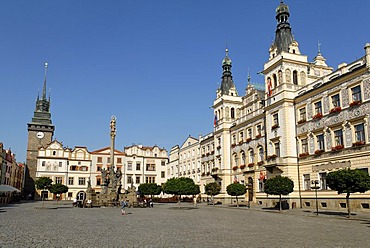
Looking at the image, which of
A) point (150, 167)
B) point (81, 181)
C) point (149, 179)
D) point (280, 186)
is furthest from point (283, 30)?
point (81, 181)

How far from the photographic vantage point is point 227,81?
63.9 m

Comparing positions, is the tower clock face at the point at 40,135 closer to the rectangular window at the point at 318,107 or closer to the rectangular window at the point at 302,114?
the rectangular window at the point at 302,114

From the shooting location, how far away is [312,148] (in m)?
38.0

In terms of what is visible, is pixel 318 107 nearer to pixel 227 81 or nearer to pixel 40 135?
pixel 227 81

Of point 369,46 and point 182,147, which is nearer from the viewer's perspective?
point 369,46

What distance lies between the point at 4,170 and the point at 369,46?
69.1 meters

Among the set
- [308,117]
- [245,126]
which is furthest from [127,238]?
[245,126]

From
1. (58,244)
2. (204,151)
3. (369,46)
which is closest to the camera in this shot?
(58,244)

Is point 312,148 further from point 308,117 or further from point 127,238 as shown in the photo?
point 127,238

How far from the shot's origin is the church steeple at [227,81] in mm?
62219

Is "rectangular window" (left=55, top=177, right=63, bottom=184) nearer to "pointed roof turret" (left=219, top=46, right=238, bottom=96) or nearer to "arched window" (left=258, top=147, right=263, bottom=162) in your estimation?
"pointed roof turret" (left=219, top=46, right=238, bottom=96)

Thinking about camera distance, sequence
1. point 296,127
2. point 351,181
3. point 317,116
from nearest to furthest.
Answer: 1. point 351,181
2. point 317,116
3. point 296,127

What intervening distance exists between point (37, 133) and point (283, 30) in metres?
70.8

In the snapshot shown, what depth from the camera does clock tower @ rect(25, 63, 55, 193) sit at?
281 ft
